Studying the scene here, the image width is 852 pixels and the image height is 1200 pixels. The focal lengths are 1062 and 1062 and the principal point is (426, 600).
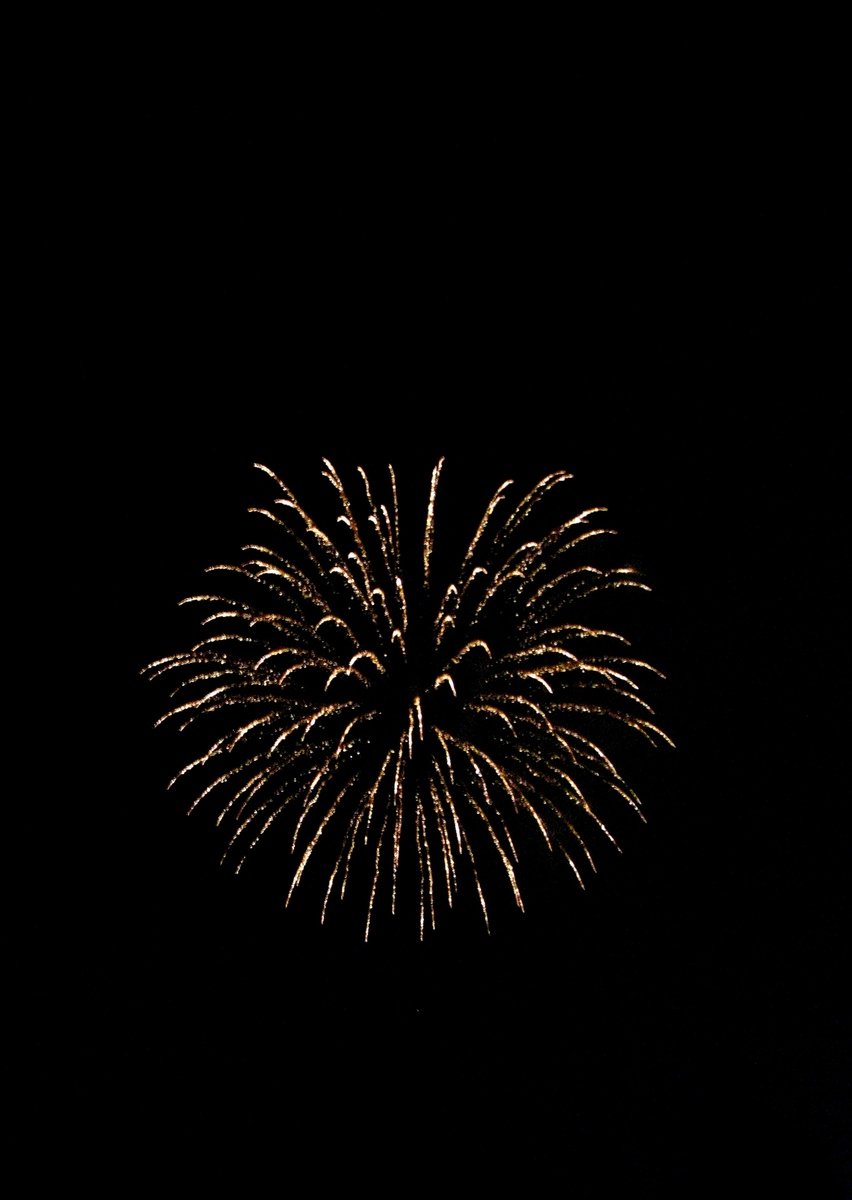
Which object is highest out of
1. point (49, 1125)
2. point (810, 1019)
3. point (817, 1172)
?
point (810, 1019)

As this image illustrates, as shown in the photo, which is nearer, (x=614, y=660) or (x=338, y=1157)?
(x=614, y=660)

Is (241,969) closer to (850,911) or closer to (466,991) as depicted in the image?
(466,991)

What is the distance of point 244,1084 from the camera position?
59.8 feet

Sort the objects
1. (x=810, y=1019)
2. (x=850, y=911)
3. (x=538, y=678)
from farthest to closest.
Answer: (x=850, y=911) → (x=810, y=1019) → (x=538, y=678)

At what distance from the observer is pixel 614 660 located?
1453 centimetres

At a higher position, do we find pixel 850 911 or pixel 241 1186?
pixel 850 911

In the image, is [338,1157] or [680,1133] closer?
[680,1133]

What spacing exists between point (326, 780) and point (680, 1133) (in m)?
7.87

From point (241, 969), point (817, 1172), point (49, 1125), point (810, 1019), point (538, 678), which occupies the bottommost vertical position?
point (817, 1172)

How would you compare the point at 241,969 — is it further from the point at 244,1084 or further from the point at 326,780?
the point at 326,780

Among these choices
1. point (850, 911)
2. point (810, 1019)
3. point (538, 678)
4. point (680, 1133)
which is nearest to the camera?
point (538, 678)

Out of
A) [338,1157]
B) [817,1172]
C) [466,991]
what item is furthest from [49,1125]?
[817,1172]

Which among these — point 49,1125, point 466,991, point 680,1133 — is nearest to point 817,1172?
point 680,1133

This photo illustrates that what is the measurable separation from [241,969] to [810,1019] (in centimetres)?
988
